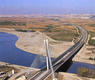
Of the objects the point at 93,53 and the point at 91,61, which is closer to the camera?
the point at 91,61

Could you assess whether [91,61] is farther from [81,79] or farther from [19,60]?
[19,60]

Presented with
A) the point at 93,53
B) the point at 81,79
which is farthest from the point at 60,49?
the point at 81,79

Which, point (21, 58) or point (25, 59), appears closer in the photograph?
point (25, 59)

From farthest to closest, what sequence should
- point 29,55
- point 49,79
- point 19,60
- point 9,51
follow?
point 9,51, point 29,55, point 19,60, point 49,79

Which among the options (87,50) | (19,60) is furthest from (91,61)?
(19,60)

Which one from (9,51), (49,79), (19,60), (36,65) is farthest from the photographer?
(9,51)

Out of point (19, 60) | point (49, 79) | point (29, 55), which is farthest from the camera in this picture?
point (29, 55)

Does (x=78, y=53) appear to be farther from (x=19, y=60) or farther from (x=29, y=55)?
(x=19, y=60)

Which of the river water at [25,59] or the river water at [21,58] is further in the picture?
the river water at [21,58]

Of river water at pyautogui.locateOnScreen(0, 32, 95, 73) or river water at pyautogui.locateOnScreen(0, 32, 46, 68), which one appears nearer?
river water at pyautogui.locateOnScreen(0, 32, 95, 73)
